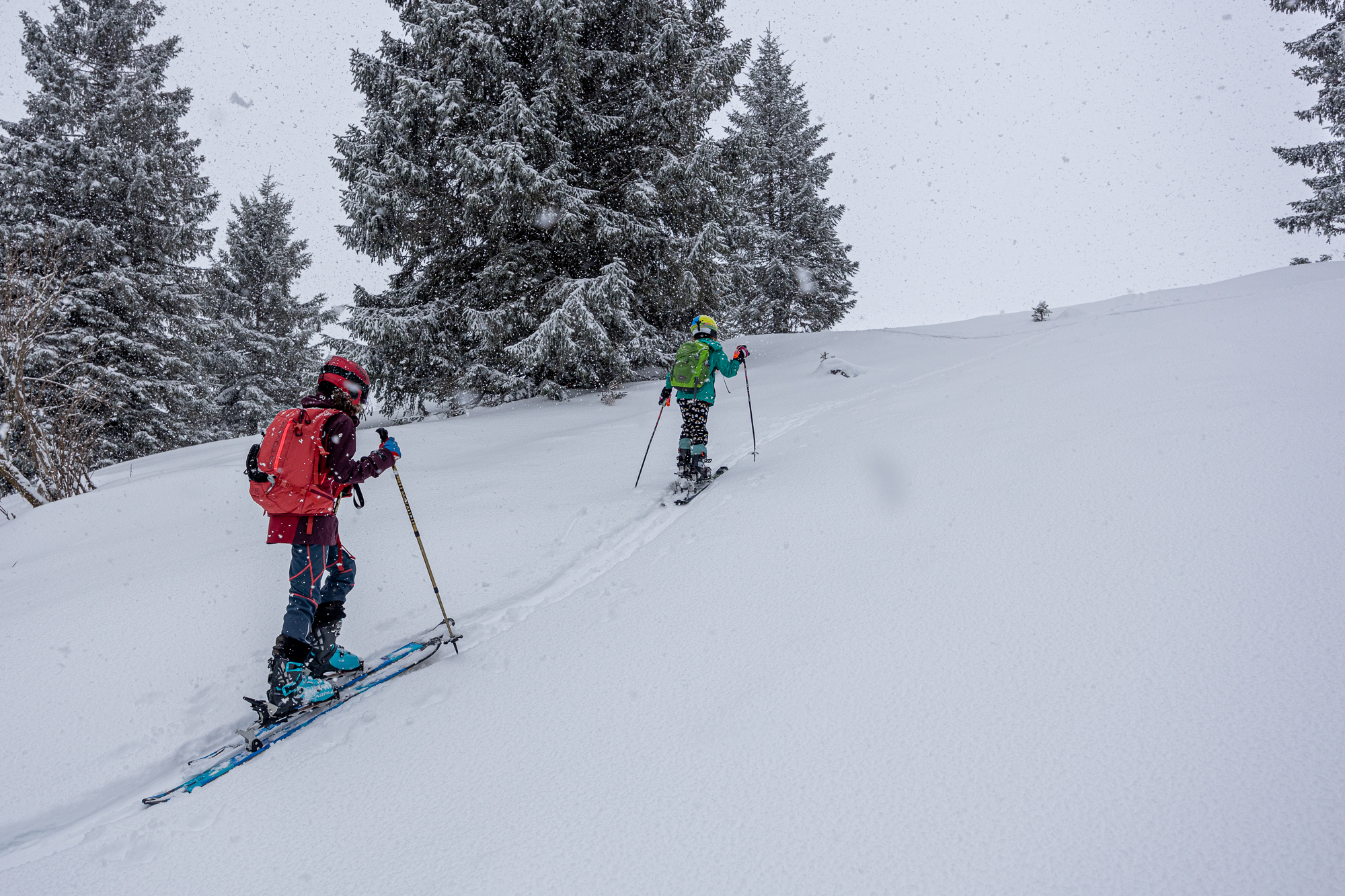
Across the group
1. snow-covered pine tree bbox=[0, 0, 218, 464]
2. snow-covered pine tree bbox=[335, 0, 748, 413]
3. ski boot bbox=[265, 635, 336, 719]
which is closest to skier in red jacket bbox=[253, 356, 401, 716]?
ski boot bbox=[265, 635, 336, 719]

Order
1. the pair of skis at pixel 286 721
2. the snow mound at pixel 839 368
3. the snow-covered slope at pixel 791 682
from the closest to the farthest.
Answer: the snow-covered slope at pixel 791 682 → the pair of skis at pixel 286 721 → the snow mound at pixel 839 368

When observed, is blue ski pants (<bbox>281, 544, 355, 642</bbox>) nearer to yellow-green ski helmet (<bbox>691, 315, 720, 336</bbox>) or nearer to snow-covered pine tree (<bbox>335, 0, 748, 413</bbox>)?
yellow-green ski helmet (<bbox>691, 315, 720, 336</bbox>)

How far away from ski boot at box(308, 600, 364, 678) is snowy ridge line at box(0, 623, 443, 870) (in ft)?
2.54

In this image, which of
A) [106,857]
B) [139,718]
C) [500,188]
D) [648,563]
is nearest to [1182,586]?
[648,563]

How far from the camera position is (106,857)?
8.52 feet

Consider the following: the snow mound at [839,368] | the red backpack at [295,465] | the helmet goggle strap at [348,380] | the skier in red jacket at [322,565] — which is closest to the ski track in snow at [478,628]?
the skier in red jacket at [322,565]

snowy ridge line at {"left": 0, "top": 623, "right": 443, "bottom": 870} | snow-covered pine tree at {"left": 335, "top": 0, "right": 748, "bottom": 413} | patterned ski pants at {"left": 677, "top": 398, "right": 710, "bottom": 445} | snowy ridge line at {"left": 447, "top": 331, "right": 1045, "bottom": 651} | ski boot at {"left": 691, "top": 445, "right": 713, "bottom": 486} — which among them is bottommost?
snowy ridge line at {"left": 0, "top": 623, "right": 443, "bottom": 870}

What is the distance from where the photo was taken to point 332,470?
3625 millimetres

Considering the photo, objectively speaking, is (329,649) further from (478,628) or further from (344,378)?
(344,378)

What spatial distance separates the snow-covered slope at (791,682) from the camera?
2049 mm

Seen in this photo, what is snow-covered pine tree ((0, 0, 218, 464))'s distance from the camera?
1489 centimetres

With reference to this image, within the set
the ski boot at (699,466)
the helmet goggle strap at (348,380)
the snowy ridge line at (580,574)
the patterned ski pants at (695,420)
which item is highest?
the helmet goggle strap at (348,380)

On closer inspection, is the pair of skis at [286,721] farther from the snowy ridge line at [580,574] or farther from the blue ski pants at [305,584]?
the blue ski pants at [305,584]

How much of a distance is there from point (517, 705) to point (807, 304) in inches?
973
